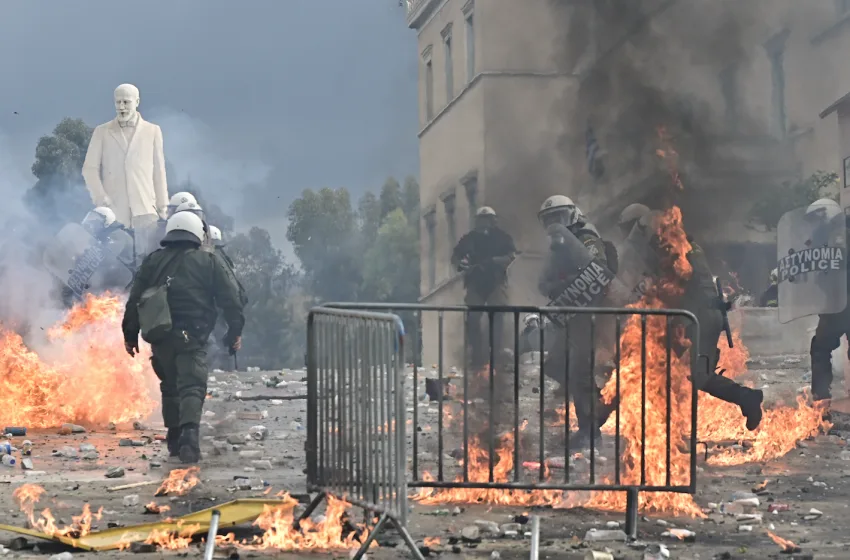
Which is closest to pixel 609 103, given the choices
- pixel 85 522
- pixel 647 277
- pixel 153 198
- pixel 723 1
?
pixel 647 277

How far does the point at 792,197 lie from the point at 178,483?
11.5 metres

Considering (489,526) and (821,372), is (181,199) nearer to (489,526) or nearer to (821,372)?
(821,372)

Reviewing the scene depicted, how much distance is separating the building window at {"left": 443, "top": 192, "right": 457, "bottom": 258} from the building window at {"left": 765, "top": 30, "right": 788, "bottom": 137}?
4.09 metres

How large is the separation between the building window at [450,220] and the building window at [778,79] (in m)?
4.09

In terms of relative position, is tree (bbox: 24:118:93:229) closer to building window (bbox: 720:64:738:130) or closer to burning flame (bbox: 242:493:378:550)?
building window (bbox: 720:64:738:130)

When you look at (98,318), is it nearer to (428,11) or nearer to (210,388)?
(210,388)

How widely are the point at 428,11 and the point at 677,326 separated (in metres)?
9.26

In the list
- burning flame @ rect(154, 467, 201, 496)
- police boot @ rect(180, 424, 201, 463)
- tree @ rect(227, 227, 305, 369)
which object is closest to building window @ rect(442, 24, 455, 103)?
police boot @ rect(180, 424, 201, 463)

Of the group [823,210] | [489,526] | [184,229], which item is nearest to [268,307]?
[823,210]

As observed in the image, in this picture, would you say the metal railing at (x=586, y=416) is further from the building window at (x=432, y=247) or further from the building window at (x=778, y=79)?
the building window at (x=778, y=79)

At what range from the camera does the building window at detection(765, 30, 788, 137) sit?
60.3ft

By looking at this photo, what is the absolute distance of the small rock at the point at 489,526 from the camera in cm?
700

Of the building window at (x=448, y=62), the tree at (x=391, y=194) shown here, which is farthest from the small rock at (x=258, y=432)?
the tree at (x=391, y=194)

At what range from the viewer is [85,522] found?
7.29 m
